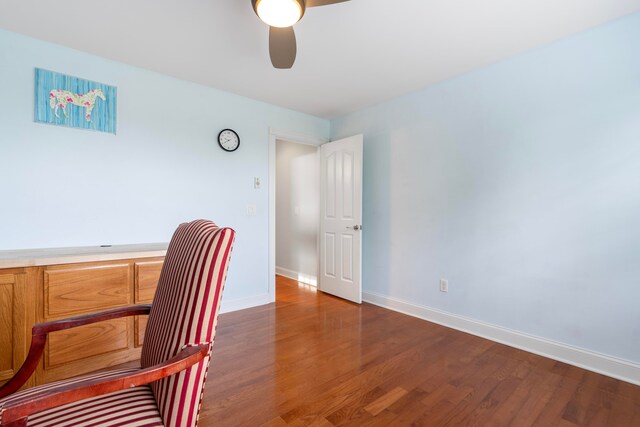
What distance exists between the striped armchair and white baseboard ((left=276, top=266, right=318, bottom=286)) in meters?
3.35

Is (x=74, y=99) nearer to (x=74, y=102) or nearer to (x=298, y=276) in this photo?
(x=74, y=102)

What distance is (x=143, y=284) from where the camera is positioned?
2143 millimetres

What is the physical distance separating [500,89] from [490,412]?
238 cm

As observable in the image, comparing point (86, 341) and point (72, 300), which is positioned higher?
point (72, 300)

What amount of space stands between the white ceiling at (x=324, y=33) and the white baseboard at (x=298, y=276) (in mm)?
2704

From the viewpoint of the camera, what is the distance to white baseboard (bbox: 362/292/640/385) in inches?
77.3

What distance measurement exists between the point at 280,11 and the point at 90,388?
1757 mm

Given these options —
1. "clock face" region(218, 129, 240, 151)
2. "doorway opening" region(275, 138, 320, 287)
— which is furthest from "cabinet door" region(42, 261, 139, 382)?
"doorway opening" region(275, 138, 320, 287)

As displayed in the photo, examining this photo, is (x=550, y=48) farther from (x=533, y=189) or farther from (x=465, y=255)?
(x=465, y=255)

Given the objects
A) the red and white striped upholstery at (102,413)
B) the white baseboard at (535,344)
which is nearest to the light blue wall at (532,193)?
the white baseboard at (535,344)

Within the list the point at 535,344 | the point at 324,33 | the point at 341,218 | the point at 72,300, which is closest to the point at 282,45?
the point at 324,33

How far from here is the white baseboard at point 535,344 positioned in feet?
6.44

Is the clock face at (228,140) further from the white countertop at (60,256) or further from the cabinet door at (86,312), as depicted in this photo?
the cabinet door at (86,312)

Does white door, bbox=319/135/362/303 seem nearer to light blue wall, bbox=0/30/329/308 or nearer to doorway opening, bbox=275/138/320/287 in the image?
doorway opening, bbox=275/138/320/287
